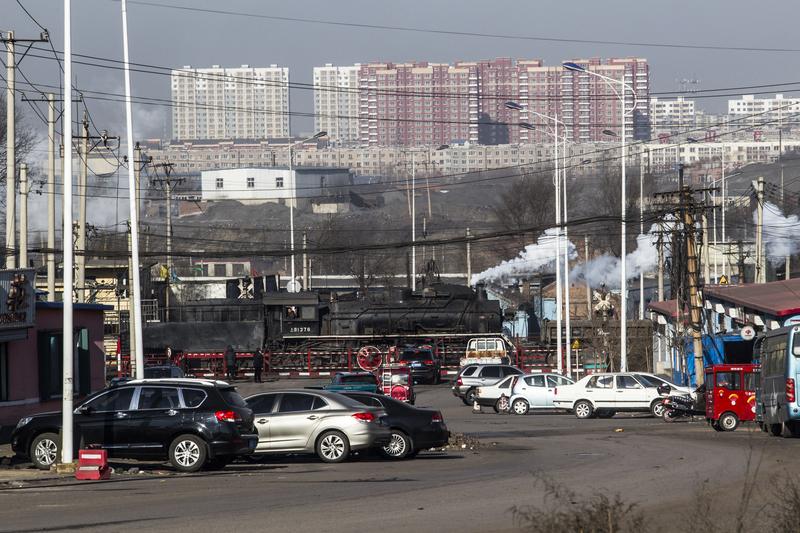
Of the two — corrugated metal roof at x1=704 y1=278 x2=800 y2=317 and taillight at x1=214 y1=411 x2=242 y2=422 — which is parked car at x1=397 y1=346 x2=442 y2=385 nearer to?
corrugated metal roof at x1=704 y1=278 x2=800 y2=317

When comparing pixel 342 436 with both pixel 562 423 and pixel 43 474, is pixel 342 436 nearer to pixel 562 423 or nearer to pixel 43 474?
pixel 43 474

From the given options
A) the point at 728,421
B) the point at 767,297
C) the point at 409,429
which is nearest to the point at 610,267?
the point at 767,297

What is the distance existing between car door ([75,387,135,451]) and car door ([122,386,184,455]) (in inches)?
4.8

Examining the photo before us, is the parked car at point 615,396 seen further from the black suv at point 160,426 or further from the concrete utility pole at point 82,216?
the concrete utility pole at point 82,216

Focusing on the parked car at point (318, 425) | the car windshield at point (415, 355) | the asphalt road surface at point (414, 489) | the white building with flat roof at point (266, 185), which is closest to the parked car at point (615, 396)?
the asphalt road surface at point (414, 489)

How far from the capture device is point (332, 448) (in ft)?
71.2

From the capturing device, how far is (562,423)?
34.6 m

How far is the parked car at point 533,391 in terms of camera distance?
39.0 m

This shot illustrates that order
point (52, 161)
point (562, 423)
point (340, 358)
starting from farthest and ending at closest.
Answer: point (340, 358) < point (52, 161) < point (562, 423)

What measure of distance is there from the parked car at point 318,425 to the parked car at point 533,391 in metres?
17.5

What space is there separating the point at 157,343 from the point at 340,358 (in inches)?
397

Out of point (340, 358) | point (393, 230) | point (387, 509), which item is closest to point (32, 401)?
point (387, 509)

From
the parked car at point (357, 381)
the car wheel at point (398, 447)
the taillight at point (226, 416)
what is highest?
the taillight at point (226, 416)

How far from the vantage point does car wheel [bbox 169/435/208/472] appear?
19812 mm
